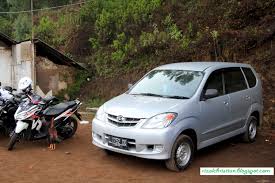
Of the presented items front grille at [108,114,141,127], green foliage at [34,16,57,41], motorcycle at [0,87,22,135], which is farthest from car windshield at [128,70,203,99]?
green foliage at [34,16,57,41]

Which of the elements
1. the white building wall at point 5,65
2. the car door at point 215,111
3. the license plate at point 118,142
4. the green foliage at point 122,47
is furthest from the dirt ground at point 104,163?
the green foliage at point 122,47

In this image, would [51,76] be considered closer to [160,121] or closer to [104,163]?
[104,163]

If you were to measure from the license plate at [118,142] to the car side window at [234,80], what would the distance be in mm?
2475

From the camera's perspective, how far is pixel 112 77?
1575cm

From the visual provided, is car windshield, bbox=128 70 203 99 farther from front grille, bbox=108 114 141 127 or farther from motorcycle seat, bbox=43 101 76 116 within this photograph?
motorcycle seat, bbox=43 101 76 116

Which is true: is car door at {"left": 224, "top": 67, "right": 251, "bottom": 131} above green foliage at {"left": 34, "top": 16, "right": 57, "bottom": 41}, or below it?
below

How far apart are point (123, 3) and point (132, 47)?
367 centimetres

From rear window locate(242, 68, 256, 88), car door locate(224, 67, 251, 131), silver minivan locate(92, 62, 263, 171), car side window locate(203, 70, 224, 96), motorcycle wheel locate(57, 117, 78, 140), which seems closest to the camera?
silver minivan locate(92, 62, 263, 171)

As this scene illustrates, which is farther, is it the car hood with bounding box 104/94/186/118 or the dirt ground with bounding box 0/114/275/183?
the car hood with bounding box 104/94/186/118

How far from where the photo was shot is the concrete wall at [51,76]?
1587 cm

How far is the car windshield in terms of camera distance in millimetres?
7008

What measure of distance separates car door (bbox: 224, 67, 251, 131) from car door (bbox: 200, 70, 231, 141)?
178mm

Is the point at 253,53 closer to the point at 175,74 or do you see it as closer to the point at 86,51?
the point at 175,74

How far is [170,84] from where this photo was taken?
7297 mm
